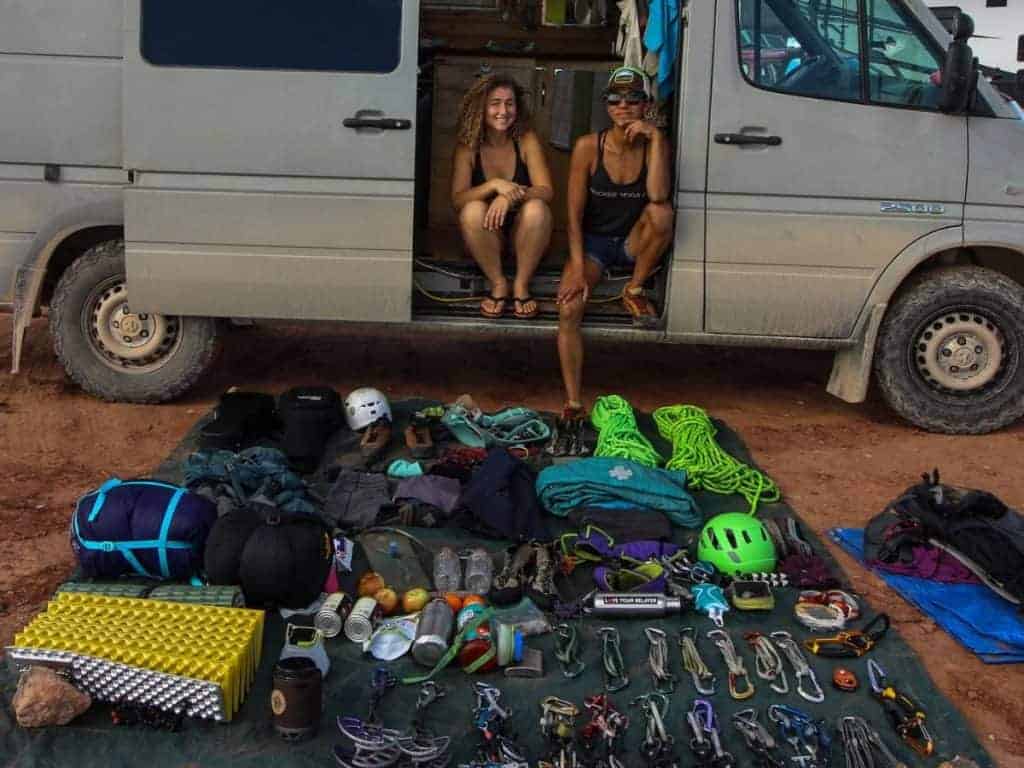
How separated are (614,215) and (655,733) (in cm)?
359

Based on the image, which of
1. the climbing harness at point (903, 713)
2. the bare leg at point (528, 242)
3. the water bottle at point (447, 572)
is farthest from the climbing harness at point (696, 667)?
the bare leg at point (528, 242)

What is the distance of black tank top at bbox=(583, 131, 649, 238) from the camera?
20.7 feet

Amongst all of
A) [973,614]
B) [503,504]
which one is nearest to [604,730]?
[503,504]

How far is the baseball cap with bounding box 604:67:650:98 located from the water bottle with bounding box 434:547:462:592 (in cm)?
290

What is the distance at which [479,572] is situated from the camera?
4.44m

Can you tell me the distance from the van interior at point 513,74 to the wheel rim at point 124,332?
1567 millimetres

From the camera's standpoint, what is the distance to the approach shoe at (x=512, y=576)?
13.8 ft

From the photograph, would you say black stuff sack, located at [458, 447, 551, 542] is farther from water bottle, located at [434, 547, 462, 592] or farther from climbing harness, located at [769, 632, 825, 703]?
climbing harness, located at [769, 632, 825, 703]

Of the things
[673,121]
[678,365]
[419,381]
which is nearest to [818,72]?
[673,121]

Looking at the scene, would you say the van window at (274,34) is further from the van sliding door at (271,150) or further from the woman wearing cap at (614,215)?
the woman wearing cap at (614,215)

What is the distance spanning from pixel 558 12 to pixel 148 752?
537 cm

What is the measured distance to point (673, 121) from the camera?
248 inches

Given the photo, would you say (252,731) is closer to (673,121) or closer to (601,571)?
(601,571)

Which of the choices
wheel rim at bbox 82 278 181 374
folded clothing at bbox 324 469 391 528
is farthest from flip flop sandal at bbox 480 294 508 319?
wheel rim at bbox 82 278 181 374
